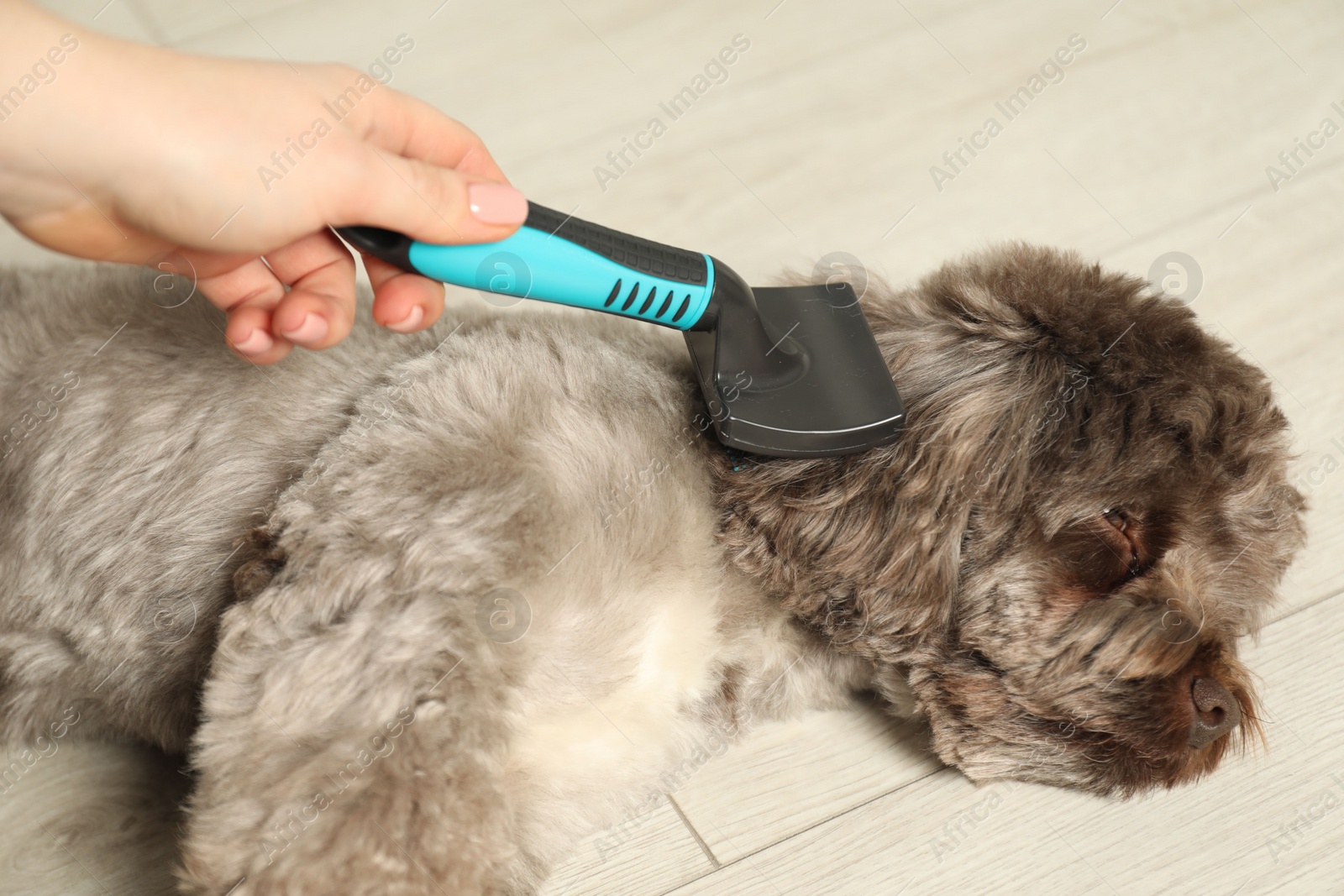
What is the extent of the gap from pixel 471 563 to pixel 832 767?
72 centimetres

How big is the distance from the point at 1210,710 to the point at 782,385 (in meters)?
0.71

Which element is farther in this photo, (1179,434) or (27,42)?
(1179,434)

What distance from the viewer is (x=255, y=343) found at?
1370 mm

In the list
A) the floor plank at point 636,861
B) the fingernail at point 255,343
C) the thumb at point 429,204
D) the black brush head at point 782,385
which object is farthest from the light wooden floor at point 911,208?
the thumb at point 429,204

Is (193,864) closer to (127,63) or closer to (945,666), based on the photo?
(127,63)

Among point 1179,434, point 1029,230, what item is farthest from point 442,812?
point 1029,230

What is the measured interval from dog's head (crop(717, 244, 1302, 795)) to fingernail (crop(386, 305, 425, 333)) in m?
0.46

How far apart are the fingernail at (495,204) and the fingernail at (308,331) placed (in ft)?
0.84

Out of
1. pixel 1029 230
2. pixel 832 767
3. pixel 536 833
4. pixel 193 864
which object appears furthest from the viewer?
pixel 1029 230

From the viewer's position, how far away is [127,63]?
1.09 m

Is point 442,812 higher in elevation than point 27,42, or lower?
lower

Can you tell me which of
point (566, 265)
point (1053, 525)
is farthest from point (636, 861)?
point (566, 265)

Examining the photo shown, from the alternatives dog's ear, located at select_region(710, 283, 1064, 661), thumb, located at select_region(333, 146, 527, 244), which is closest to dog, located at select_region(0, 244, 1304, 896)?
dog's ear, located at select_region(710, 283, 1064, 661)

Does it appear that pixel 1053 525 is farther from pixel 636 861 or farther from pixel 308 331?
pixel 308 331
